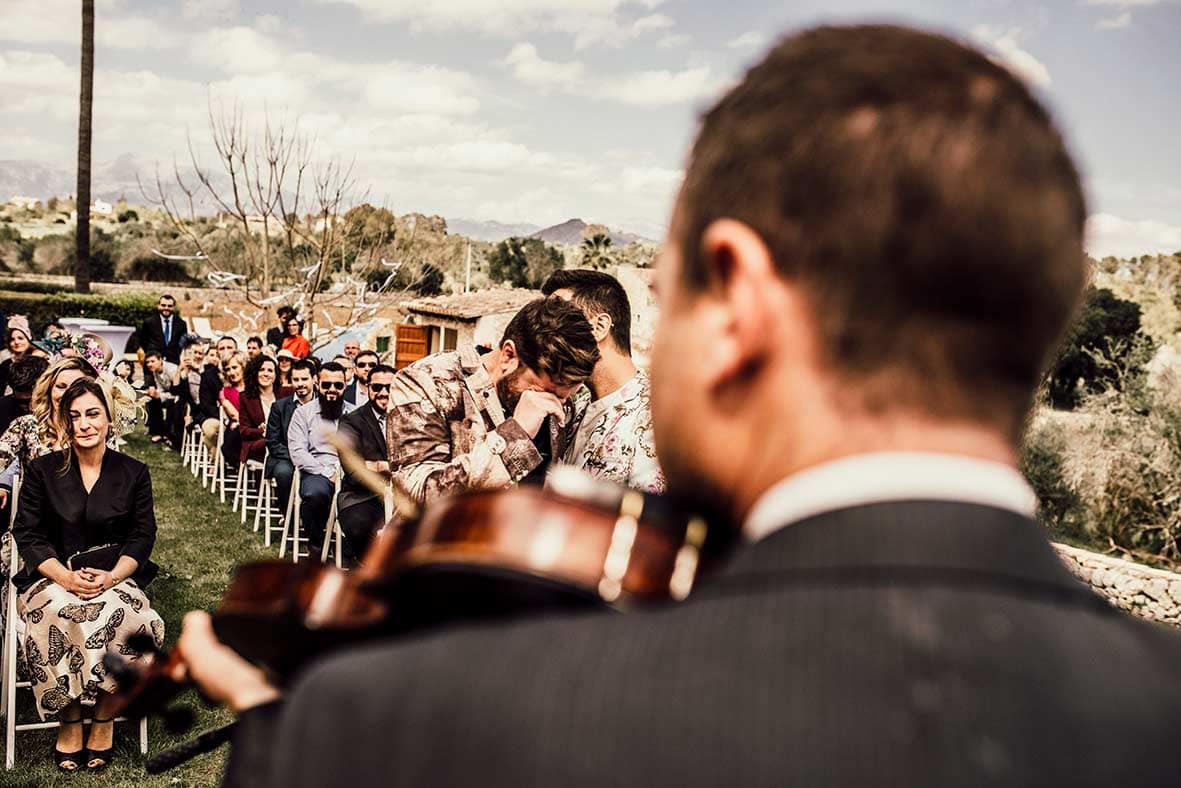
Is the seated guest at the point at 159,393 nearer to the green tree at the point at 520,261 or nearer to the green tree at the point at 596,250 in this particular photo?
the green tree at the point at 596,250

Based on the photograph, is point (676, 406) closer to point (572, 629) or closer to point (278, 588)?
point (572, 629)

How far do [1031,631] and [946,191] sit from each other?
31 centimetres

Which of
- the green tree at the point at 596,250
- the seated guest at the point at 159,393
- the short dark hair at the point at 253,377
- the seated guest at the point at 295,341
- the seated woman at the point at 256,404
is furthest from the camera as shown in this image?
the green tree at the point at 596,250

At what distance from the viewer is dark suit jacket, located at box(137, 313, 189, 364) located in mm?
16938

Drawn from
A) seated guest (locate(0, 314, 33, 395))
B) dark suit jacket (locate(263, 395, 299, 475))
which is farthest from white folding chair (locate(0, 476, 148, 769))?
seated guest (locate(0, 314, 33, 395))

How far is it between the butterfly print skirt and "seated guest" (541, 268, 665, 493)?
271cm

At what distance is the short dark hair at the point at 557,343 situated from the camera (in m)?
4.33

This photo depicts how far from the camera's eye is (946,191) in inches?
27.9

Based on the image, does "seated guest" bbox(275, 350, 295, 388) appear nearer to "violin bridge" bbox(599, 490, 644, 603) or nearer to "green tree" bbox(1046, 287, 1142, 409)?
"violin bridge" bbox(599, 490, 644, 603)

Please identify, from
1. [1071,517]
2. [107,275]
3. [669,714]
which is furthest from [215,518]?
[107,275]

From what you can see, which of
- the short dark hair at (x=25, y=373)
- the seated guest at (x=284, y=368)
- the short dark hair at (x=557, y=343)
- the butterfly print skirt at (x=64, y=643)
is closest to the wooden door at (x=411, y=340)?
the seated guest at (x=284, y=368)

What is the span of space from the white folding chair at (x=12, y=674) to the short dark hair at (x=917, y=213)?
5.05m

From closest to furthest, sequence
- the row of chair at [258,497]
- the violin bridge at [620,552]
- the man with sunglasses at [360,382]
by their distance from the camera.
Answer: the violin bridge at [620,552]
the row of chair at [258,497]
the man with sunglasses at [360,382]

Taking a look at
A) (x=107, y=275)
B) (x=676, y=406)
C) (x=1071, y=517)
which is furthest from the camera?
(x=107, y=275)
